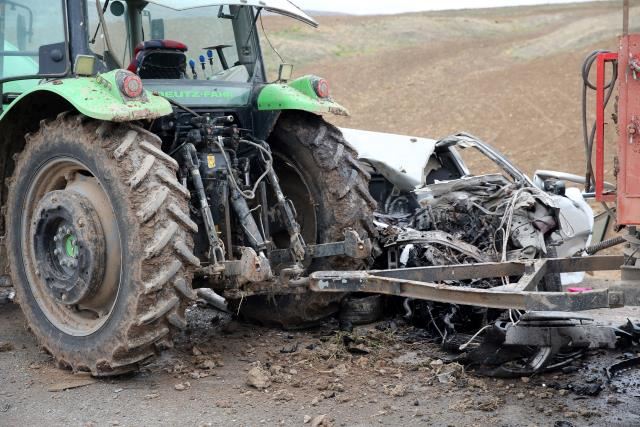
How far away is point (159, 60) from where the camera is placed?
568cm

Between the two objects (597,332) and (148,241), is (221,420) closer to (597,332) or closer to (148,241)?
(148,241)

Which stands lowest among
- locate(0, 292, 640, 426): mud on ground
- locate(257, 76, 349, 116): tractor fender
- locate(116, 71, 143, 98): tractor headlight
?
locate(0, 292, 640, 426): mud on ground

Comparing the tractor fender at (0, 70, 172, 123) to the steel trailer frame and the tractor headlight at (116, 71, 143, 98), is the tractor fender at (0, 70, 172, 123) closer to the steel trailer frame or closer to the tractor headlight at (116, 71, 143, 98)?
the tractor headlight at (116, 71, 143, 98)

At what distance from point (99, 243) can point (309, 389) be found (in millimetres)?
1440

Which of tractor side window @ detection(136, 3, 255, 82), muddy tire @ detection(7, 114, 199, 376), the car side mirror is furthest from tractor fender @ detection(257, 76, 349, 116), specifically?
muddy tire @ detection(7, 114, 199, 376)

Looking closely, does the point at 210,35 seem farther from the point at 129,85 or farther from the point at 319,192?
the point at 129,85

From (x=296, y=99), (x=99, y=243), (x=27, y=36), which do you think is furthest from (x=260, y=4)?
(x=99, y=243)

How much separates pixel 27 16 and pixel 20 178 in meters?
1.14

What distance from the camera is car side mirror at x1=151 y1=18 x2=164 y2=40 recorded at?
6.28 metres

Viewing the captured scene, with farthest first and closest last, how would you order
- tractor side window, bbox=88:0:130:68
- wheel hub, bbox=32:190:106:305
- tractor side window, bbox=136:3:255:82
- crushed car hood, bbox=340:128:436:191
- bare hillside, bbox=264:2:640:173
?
bare hillside, bbox=264:2:640:173
crushed car hood, bbox=340:128:436:191
tractor side window, bbox=136:3:255:82
tractor side window, bbox=88:0:130:68
wheel hub, bbox=32:190:106:305

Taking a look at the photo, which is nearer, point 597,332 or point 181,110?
point 597,332

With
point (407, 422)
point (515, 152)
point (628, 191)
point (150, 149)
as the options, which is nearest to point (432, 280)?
point (407, 422)

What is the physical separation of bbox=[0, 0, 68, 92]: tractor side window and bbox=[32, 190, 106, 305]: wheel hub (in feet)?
2.84

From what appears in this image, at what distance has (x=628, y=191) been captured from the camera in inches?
159
